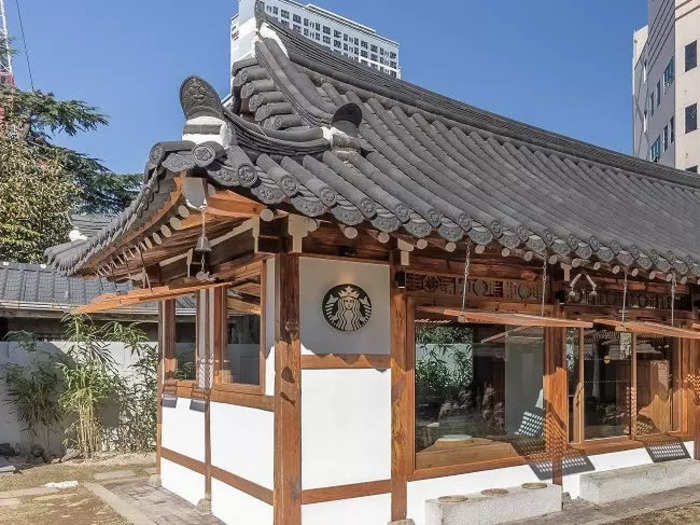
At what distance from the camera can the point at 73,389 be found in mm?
10188

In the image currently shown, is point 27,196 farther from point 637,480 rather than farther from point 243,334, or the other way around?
point 637,480

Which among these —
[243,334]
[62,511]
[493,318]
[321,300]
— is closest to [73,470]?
[62,511]

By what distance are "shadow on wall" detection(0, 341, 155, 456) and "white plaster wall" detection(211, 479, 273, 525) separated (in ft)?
16.8

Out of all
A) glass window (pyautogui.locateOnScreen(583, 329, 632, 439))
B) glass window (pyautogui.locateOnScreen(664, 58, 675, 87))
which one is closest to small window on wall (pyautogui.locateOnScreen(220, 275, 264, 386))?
glass window (pyautogui.locateOnScreen(583, 329, 632, 439))

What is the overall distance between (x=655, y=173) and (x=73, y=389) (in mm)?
10085

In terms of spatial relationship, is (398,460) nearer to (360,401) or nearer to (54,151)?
(360,401)

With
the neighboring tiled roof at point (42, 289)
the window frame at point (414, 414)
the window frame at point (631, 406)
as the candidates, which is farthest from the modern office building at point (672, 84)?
the window frame at point (414, 414)

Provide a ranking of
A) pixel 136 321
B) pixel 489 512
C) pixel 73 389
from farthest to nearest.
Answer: pixel 136 321 < pixel 73 389 < pixel 489 512

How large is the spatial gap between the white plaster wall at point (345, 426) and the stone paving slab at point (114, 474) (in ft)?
15.3

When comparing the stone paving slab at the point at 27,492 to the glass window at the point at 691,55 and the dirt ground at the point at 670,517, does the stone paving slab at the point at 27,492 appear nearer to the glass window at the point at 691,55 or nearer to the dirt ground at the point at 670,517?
the dirt ground at the point at 670,517

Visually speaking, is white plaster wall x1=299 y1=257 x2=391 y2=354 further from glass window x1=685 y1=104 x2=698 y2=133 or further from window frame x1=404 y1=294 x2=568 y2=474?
glass window x1=685 y1=104 x2=698 y2=133

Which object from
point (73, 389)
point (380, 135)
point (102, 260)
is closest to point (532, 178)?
point (380, 135)

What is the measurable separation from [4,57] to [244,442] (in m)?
27.3

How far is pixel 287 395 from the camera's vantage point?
5.20 meters
